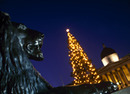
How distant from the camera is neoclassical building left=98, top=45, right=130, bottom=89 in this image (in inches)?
1342

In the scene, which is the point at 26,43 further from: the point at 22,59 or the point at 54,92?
the point at 54,92

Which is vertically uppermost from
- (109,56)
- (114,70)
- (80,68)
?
(109,56)

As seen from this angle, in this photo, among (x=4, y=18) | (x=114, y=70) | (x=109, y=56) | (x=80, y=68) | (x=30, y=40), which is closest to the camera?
(x=4, y=18)

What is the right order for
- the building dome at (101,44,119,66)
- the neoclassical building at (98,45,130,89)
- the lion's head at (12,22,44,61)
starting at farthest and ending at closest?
the building dome at (101,44,119,66) < the neoclassical building at (98,45,130,89) < the lion's head at (12,22,44,61)

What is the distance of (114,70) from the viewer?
35.3 meters

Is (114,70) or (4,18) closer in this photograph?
(4,18)

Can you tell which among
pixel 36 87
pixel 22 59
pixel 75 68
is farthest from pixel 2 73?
pixel 75 68

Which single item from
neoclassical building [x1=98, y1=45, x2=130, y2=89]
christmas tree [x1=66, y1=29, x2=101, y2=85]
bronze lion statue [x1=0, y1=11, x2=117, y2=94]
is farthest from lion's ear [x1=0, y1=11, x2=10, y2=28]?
neoclassical building [x1=98, y1=45, x2=130, y2=89]

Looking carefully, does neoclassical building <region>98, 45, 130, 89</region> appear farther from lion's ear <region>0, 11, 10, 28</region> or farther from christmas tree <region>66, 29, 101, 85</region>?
lion's ear <region>0, 11, 10, 28</region>

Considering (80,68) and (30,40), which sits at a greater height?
(80,68)

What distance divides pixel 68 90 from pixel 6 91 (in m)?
0.63

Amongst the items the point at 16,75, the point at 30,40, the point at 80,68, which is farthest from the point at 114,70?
the point at 16,75

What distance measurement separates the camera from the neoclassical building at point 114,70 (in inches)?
1342

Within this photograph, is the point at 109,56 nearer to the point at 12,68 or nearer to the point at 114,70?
the point at 114,70
